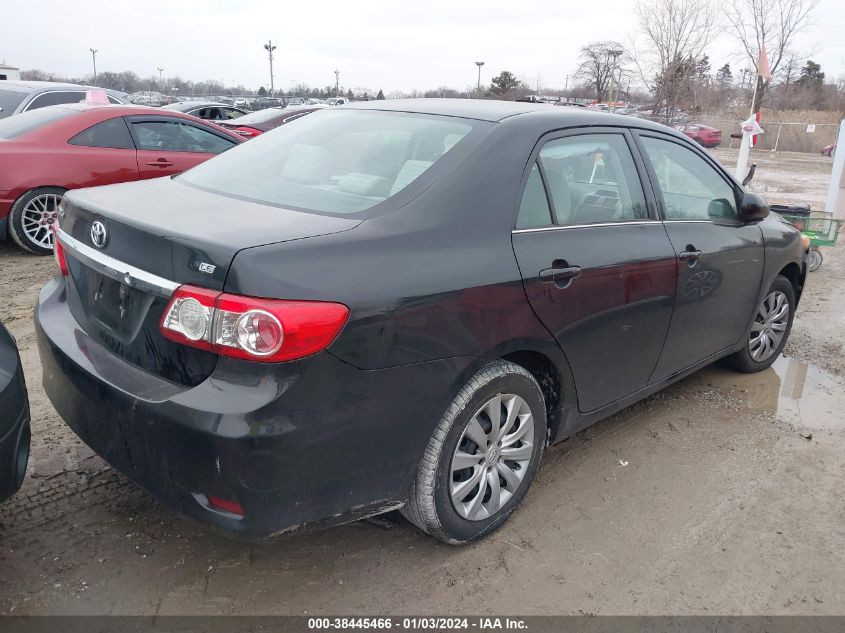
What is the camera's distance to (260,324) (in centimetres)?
196

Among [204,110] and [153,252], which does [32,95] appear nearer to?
[204,110]

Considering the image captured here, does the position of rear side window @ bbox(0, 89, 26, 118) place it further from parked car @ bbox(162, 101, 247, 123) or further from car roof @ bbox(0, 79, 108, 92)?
parked car @ bbox(162, 101, 247, 123)

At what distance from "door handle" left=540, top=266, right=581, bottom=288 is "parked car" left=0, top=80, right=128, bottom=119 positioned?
29.8 ft

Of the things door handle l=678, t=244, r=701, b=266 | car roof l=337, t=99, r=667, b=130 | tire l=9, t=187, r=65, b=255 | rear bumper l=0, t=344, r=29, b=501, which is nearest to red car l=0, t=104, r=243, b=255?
tire l=9, t=187, r=65, b=255

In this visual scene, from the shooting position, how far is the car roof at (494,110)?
293 centimetres

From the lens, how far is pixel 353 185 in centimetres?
263

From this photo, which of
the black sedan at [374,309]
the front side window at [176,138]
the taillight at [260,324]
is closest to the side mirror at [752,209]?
the black sedan at [374,309]

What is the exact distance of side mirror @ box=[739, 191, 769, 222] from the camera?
3828 millimetres

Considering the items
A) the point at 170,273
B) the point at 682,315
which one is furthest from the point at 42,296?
the point at 682,315

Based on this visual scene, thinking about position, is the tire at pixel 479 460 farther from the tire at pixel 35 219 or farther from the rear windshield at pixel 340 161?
the tire at pixel 35 219

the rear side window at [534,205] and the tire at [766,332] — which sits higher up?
the rear side window at [534,205]

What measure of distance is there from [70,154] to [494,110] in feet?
17.4

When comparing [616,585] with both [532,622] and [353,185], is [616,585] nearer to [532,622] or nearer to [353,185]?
[532,622]

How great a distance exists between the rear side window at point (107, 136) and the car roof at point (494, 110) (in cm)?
449
